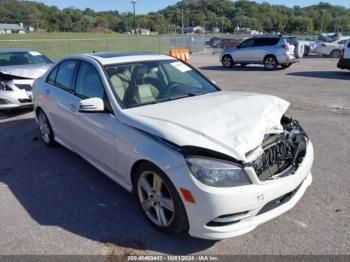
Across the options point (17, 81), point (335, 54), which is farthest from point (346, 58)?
point (17, 81)

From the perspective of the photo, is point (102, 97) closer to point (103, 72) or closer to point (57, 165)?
point (103, 72)

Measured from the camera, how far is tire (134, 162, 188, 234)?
2799 mm

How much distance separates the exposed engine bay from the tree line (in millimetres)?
83375

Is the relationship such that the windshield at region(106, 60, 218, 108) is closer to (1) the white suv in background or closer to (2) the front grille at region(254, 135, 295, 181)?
(2) the front grille at region(254, 135, 295, 181)

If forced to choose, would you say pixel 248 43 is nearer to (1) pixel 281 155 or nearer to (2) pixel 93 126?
(2) pixel 93 126

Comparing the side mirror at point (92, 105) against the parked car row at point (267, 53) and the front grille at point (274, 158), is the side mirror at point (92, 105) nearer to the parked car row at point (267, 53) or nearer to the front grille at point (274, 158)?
the front grille at point (274, 158)

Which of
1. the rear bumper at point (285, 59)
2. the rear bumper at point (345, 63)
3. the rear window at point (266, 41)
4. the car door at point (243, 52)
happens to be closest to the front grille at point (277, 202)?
the rear bumper at point (345, 63)

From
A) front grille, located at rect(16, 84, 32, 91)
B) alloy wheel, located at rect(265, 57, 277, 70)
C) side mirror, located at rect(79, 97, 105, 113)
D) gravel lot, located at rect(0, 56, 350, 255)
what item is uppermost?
side mirror, located at rect(79, 97, 105, 113)

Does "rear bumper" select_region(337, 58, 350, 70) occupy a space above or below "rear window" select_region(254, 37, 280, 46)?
below

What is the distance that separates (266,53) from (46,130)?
13668mm

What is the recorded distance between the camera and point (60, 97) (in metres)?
4.62

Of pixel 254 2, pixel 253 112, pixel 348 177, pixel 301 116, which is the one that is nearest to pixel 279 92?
pixel 301 116

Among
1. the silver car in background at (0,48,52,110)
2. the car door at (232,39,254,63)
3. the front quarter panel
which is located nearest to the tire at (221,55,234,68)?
the car door at (232,39,254,63)

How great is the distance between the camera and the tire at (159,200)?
2.80 metres
